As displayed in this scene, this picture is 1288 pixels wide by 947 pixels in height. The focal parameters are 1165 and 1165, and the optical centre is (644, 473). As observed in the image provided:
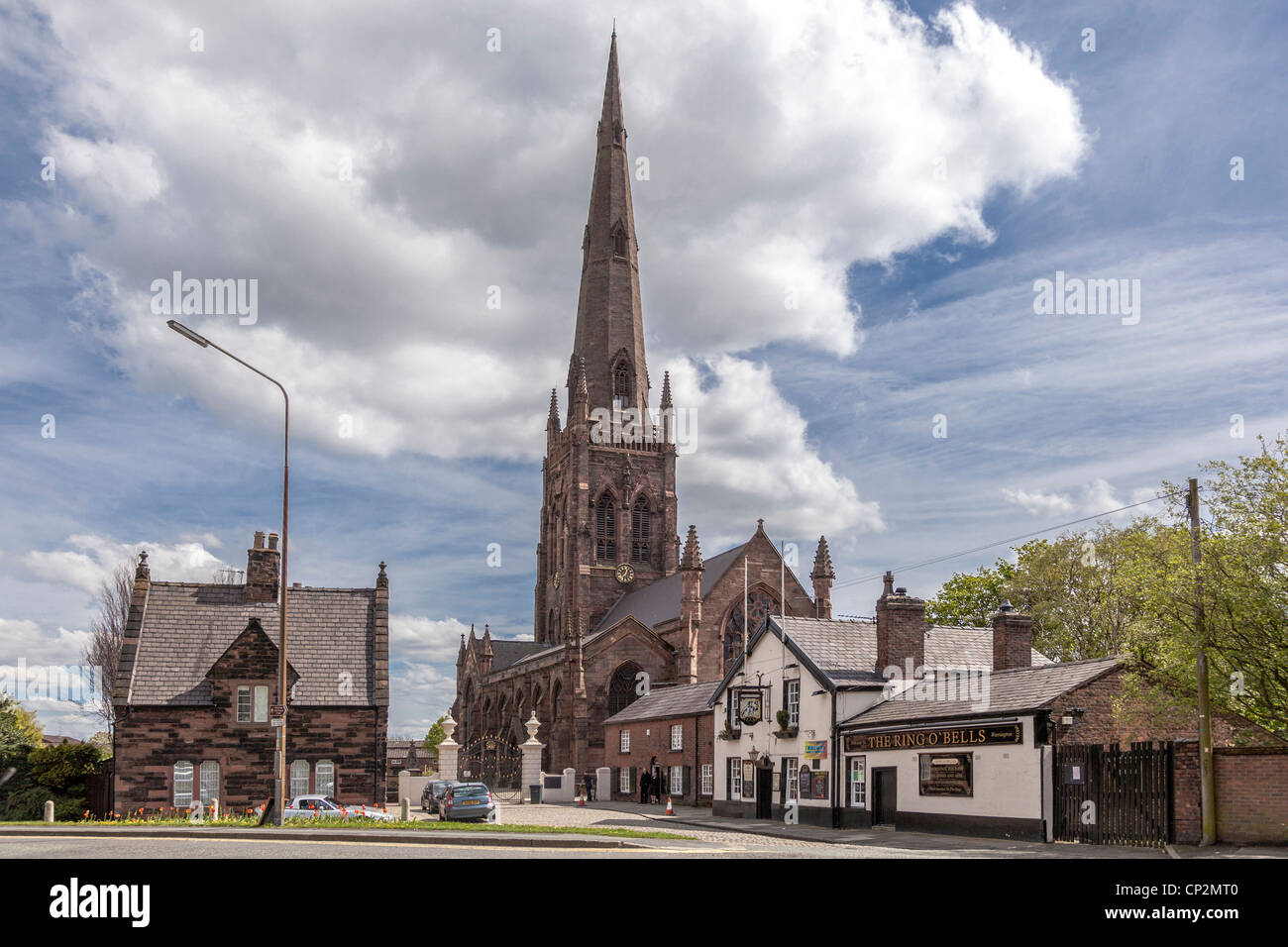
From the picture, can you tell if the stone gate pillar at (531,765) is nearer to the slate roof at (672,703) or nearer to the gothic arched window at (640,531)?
the slate roof at (672,703)

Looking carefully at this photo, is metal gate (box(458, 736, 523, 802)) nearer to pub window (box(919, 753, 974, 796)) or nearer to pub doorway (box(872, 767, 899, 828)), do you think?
pub doorway (box(872, 767, 899, 828))

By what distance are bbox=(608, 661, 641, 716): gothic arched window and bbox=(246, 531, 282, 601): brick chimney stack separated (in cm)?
2956

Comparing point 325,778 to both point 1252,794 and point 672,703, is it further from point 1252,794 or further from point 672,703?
point 1252,794

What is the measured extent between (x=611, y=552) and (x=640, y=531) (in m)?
3.04

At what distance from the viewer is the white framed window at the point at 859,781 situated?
3516 centimetres

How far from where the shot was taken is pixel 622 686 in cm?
7094

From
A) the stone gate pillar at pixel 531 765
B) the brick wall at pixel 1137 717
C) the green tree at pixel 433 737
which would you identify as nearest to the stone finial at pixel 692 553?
the stone gate pillar at pixel 531 765

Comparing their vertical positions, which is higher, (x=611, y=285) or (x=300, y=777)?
(x=611, y=285)

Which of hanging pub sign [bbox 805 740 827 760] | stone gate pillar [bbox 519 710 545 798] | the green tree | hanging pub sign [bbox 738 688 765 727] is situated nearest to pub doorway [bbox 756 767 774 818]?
hanging pub sign [bbox 738 688 765 727]

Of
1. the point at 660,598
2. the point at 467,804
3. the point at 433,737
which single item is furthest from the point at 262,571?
the point at 433,737

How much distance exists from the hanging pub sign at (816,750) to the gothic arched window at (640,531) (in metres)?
53.1

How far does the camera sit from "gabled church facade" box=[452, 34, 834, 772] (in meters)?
72.2

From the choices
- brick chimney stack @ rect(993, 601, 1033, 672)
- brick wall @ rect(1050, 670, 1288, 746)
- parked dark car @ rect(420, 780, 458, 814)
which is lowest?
parked dark car @ rect(420, 780, 458, 814)
